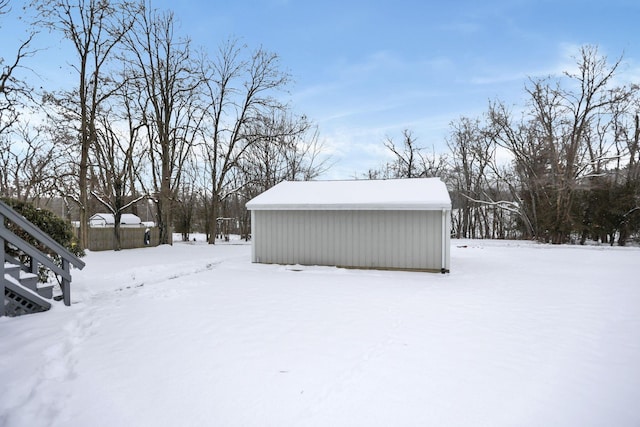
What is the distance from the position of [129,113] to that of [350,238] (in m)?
14.5

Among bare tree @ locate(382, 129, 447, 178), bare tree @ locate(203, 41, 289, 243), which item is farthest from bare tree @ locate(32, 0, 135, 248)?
bare tree @ locate(382, 129, 447, 178)

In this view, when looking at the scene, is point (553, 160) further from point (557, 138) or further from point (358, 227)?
point (358, 227)

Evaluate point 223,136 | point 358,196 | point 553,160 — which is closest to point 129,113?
point 223,136

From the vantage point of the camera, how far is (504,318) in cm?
482

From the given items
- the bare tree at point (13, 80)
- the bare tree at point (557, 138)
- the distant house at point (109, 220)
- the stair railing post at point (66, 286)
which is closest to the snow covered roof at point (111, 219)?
the distant house at point (109, 220)

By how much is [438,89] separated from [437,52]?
11.0 feet

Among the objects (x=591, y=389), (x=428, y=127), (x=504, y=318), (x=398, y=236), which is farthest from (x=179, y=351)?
(x=428, y=127)

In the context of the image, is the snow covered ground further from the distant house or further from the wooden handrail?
the distant house

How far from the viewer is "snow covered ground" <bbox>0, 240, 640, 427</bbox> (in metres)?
2.44

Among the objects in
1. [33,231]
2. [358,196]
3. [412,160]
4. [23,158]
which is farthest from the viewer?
[412,160]

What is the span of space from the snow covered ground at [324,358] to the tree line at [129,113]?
9720mm

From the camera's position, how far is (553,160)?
20.1m

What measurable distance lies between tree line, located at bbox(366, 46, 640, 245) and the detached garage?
13.2 meters

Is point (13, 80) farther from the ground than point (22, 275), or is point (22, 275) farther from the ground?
point (13, 80)
